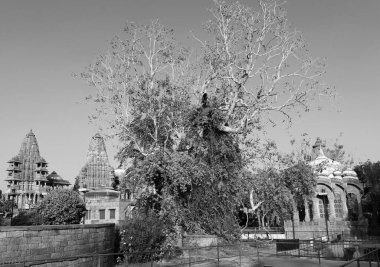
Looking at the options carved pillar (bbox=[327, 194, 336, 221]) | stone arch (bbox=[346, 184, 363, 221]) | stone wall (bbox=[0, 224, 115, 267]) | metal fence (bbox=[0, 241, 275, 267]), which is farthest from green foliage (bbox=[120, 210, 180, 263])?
stone arch (bbox=[346, 184, 363, 221])

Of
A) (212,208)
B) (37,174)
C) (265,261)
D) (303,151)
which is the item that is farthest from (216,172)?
(37,174)

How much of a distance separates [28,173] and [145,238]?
3007 inches

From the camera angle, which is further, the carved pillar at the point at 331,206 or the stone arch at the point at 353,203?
the carved pillar at the point at 331,206

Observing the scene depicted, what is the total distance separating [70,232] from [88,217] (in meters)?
25.1

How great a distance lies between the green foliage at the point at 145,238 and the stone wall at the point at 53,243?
46.9 inches

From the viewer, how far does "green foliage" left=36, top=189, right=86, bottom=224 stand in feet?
74.9

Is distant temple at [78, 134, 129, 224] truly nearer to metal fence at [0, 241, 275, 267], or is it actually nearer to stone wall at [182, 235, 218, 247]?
stone wall at [182, 235, 218, 247]

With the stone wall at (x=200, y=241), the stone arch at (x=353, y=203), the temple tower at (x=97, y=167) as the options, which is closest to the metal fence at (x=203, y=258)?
the stone wall at (x=200, y=241)

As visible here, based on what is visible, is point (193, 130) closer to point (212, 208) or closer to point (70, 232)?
point (212, 208)

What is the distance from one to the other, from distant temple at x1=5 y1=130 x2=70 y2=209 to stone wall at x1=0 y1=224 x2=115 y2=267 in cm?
7120

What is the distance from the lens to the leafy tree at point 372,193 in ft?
123

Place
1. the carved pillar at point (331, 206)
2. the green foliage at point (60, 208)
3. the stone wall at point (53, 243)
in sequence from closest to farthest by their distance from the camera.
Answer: the stone wall at point (53, 243), the green foliage at point (60, 208), the carved pillar at point (331, 206)

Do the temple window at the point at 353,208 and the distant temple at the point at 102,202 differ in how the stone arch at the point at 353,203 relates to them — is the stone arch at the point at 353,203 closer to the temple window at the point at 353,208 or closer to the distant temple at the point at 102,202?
the temple window at the point at 353,208

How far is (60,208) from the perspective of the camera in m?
22.9
